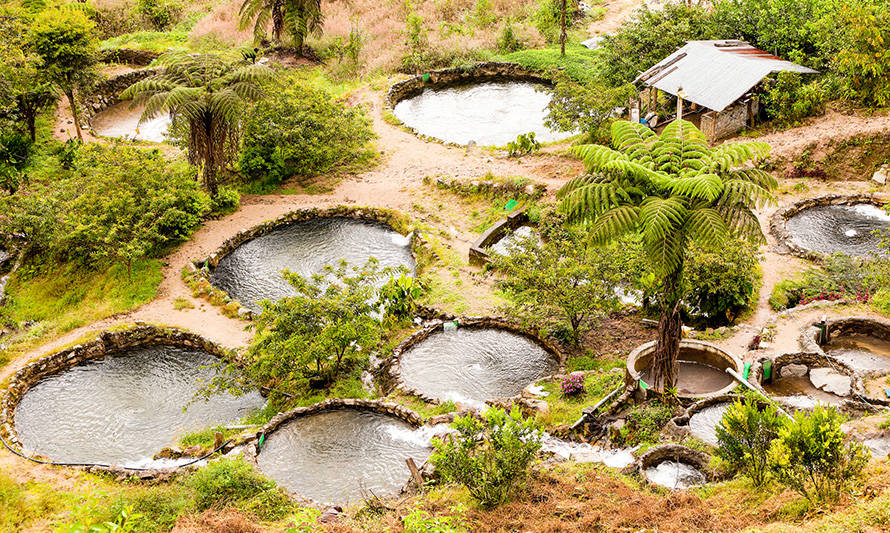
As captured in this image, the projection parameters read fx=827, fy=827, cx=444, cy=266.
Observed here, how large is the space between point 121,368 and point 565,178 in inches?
555

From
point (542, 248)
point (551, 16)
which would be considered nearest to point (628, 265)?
point (542, 248)

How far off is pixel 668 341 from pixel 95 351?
44.1ft

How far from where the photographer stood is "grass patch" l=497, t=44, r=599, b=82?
3409cm

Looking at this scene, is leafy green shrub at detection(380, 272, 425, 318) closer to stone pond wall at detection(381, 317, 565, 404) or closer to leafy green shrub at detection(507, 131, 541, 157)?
stone pond wall at detection(381, 317, 565, 404)

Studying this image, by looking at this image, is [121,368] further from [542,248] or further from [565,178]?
[565,178]

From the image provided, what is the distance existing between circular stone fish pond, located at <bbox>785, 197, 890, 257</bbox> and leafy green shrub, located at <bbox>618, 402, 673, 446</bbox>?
9.19m

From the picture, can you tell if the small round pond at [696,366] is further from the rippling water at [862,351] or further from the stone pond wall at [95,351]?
the stone pond wall at [95,351]

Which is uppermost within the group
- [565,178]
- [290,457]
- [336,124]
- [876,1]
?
[876,1]

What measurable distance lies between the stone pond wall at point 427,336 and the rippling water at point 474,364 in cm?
10

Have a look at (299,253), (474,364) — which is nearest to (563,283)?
(474,364)

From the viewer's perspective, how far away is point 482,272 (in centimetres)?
2250

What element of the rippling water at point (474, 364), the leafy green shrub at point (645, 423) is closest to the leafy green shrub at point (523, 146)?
the rippling water at point (474, 364)

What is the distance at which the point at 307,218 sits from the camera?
26.1m

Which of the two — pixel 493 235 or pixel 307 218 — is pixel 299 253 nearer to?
pixel 307 218
